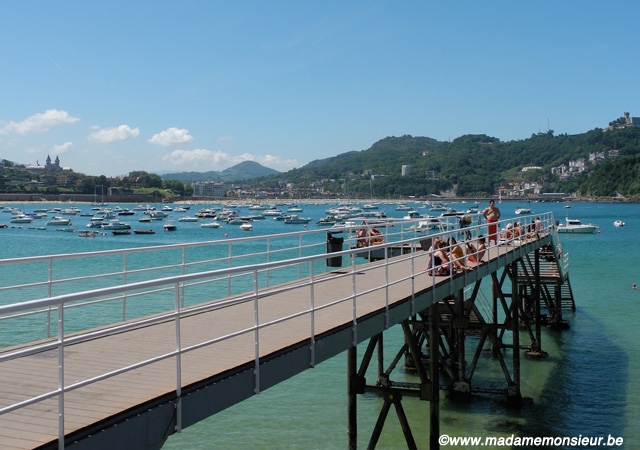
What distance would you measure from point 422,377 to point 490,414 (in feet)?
21.2

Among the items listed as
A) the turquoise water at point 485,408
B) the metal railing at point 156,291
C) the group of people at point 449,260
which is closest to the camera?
the metal railing at point 156,291

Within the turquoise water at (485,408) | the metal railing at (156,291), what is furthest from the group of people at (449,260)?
the turquoise water at (485,408)

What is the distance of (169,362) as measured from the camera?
758cm

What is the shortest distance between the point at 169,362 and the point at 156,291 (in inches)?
68.3

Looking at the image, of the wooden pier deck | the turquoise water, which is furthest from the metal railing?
the turquoise water

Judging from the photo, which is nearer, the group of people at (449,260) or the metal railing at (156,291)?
the metal railing at (156,291)

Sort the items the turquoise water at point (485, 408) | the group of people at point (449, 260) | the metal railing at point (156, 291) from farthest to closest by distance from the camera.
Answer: the turquoise water at point (485, 408) → the group of people at point (449, 260) → the metal railing at point (156, 291)

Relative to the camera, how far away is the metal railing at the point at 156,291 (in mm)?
5746

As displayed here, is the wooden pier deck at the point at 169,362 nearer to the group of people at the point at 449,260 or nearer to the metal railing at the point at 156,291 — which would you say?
the metal railing at the point at 156,291

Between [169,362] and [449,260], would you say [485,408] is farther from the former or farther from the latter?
[169,362]

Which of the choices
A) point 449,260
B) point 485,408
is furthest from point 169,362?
point 485,408

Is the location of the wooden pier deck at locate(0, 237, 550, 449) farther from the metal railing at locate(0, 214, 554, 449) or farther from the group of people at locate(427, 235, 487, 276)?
the group of people at locate(427, 235, 487, 276)

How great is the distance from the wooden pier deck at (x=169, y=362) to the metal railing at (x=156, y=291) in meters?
0.14

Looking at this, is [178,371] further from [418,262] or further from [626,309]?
[626,309]
